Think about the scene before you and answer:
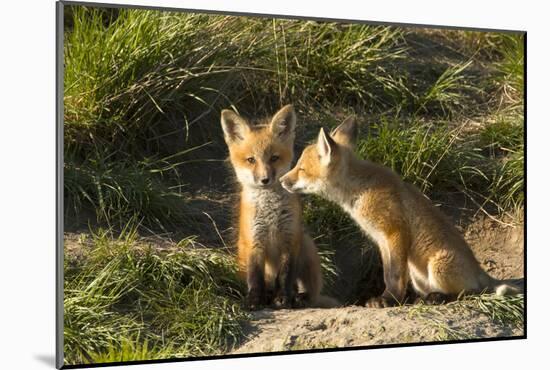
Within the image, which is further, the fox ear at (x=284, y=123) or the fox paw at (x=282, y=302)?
the fox ear at (x=284, y=123)

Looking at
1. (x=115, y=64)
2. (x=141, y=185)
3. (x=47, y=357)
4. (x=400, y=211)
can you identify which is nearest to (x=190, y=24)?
(x=115, y=64)

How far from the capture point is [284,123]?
6316 millimetres

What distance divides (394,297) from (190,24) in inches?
85.4

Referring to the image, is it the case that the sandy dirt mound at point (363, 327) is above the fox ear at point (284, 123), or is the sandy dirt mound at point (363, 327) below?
below

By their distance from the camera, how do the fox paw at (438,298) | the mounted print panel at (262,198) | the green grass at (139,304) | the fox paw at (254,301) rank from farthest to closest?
the fox paw at (438,298) → the fox paw at (254,301) → the mounted print panel at (262,198) → the green grass at (139,304)

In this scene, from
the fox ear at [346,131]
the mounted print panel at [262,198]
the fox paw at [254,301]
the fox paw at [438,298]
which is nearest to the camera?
the mounted print panel at [262,198]

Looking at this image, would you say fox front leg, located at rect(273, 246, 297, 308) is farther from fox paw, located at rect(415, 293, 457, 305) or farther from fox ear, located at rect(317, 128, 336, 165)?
fox paw, located at rect(415, 293, 457, 305)

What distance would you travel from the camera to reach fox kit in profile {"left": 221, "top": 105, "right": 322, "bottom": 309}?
20.2 ft

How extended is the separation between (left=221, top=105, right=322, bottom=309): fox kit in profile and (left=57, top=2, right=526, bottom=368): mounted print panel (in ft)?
0.04

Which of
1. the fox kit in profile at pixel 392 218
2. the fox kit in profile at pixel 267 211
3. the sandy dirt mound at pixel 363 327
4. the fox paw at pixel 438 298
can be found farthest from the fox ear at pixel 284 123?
the fox paw at pixel 438 298

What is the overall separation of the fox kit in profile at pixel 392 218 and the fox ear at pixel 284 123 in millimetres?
174

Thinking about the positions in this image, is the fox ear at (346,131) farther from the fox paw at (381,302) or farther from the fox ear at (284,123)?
the fox paw at (381,302)

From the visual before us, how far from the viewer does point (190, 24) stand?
6.36m

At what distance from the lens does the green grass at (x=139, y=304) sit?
5.72 m
